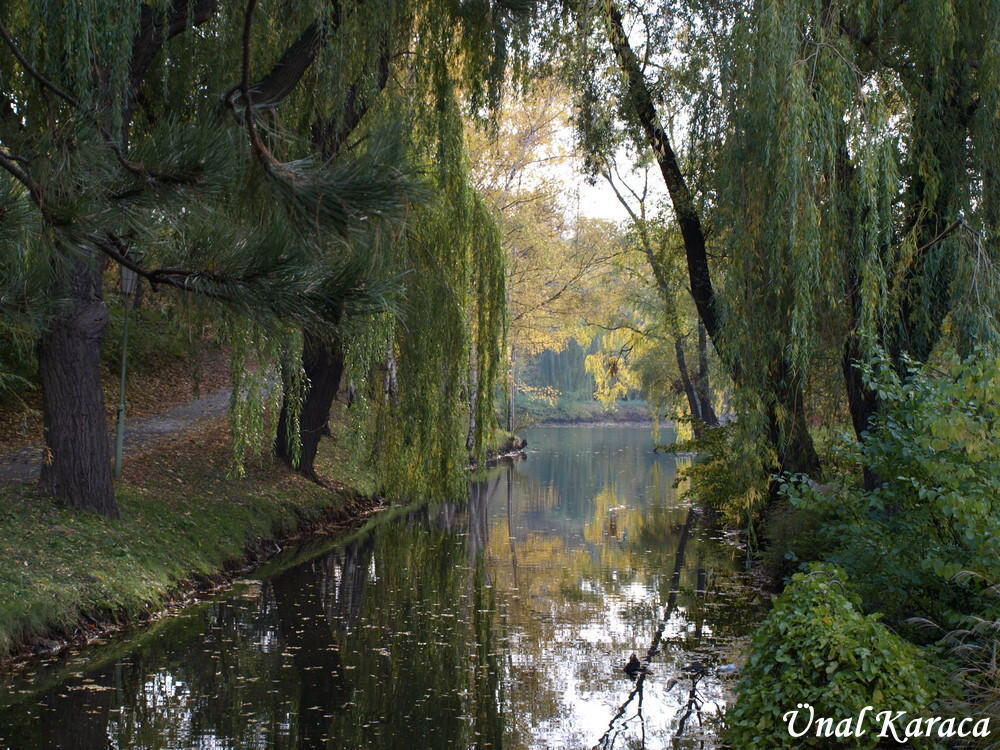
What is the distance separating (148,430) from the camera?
47.0 feet

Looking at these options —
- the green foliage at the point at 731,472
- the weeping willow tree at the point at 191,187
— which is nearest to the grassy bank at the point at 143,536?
the weeping willow tree at the point at 191,187

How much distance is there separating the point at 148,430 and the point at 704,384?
10931mm

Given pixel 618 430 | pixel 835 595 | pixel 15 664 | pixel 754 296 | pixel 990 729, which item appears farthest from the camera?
pixel 618 430

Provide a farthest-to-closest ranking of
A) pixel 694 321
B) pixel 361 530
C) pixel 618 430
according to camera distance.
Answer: pixel 618 430 → pixel 694 321 → pixel 361 530

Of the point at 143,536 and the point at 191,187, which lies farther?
the point at 143,536

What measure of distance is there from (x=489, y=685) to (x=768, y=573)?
4.32 m

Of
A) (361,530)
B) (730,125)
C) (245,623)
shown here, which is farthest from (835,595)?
(361,530)

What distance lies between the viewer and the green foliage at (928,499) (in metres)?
4.88

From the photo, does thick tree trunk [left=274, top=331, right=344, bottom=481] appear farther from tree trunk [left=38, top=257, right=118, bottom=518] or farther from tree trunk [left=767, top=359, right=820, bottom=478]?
tree trunk [left=767, top=359, right=820, bottom=478]

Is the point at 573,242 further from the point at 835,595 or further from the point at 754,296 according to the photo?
the point at 835,595

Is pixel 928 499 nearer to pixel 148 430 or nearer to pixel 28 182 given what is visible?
pixel 28 182

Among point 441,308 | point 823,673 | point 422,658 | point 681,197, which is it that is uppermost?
point 681,197

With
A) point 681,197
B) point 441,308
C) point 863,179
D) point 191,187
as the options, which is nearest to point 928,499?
point 863,179

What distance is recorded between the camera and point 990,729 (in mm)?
4184
